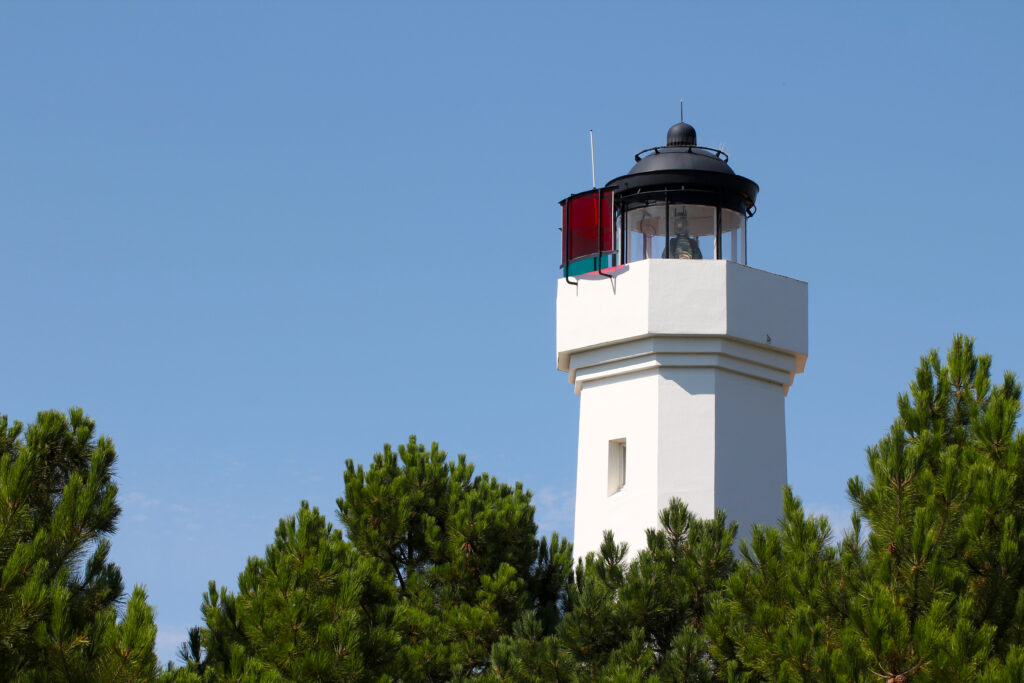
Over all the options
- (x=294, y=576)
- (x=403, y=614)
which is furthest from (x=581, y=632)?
(x=294, y=576)

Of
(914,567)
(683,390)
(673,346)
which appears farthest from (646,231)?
(914,567)

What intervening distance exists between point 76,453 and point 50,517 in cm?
66

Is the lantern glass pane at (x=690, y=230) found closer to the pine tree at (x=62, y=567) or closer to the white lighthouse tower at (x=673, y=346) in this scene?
the white lighthouse tower at (x=673, y=346)

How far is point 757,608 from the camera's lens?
13.2m

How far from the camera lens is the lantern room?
1827 centimetres

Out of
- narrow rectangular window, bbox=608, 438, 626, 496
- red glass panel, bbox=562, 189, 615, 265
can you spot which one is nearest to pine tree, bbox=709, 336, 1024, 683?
narrow rectangular window, bbox=608, 438, 626, 496

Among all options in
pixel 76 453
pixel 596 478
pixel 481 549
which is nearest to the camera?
pixel 76 453

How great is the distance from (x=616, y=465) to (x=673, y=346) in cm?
156

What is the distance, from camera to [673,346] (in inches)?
691

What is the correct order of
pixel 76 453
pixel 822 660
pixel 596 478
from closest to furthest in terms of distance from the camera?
pixel 822 660 → pixel 76 453 → pixel 596 478

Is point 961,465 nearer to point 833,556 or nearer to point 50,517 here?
point 833,556

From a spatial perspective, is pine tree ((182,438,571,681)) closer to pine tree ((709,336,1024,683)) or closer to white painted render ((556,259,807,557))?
white painted render ((556,259,807,557))

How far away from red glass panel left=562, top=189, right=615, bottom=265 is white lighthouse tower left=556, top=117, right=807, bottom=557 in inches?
0.7

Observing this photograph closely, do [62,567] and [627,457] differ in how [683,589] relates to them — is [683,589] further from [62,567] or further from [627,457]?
[62,567]
